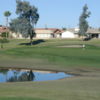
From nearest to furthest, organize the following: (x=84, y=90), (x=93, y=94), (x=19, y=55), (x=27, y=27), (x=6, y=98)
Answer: (x=6, y=98)
(x=93, y=94)
(x=84, y=90)
(x=19, y=55)
(x=27, y=27)

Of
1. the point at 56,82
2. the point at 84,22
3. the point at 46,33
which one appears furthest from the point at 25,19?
the point at 56,82

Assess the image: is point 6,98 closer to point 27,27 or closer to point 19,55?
point 19,55

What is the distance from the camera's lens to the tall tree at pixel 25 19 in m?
113

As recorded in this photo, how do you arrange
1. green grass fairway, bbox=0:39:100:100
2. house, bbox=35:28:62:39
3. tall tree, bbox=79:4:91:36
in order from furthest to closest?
house, bbox=35:28:62:39, tall tree, bbox=79:4:91:36, green grass fairway, bbox=0:39:100:100

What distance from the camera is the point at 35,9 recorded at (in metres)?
117

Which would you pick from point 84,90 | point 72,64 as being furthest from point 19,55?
point 84,90

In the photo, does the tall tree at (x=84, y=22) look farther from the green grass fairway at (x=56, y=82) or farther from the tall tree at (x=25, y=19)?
the green grass fairway at (x=56, y=82)

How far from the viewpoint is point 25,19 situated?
381 feet

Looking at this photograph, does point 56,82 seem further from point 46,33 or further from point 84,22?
point 46,33

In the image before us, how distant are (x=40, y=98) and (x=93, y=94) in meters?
3.28

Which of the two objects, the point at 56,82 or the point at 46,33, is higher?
the point at 56,82

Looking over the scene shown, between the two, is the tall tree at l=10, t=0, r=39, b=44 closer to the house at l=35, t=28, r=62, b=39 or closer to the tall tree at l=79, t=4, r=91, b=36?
the tall tree at l=79, t=4, r=91, b=36

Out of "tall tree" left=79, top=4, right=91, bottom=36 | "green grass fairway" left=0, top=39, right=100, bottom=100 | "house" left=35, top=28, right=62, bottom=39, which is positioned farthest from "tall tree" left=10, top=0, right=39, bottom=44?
"green grass fairway" left=0, top=39, right=100, bottom=100

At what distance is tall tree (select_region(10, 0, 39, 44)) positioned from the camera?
4453 inches
